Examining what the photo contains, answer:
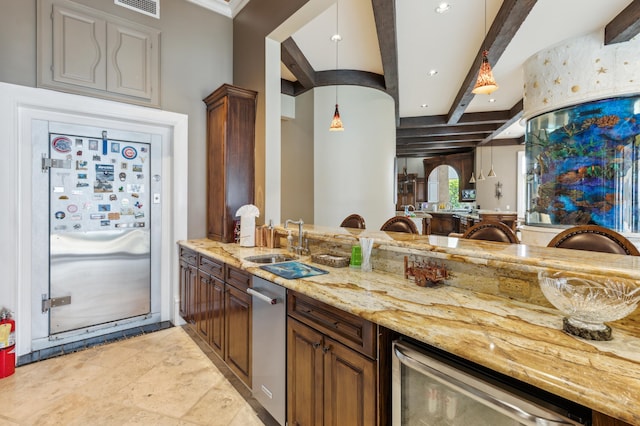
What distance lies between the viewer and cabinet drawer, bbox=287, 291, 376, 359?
1.28 meters

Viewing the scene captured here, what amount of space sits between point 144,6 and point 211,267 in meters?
2.76

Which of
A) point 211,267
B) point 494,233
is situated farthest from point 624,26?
point 211,267

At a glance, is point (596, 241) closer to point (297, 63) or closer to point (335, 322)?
point (335, 322)

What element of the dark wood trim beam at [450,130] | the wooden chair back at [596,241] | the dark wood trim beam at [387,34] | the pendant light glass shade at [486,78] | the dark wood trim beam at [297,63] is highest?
the dark wood trim beam at [450,130]

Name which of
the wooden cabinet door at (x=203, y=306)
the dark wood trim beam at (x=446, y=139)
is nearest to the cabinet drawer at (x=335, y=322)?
the wooden cabinet door at (x=203, y=306)

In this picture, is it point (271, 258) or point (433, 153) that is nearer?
point (271, 258)

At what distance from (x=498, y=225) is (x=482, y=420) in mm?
1600

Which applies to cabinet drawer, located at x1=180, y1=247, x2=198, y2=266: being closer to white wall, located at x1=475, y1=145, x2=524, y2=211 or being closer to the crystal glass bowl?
the crystal glass bowl

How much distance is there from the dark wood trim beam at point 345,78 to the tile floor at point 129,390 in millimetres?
4121

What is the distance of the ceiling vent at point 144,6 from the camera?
122 inches

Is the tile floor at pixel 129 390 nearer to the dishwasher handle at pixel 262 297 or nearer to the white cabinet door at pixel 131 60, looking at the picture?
the dishwasher handle at pixel 262 297

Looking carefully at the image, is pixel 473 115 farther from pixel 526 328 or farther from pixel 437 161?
pixel 526 328

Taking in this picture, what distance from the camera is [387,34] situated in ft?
11.4

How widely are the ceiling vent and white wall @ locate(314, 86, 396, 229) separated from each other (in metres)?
2.43
